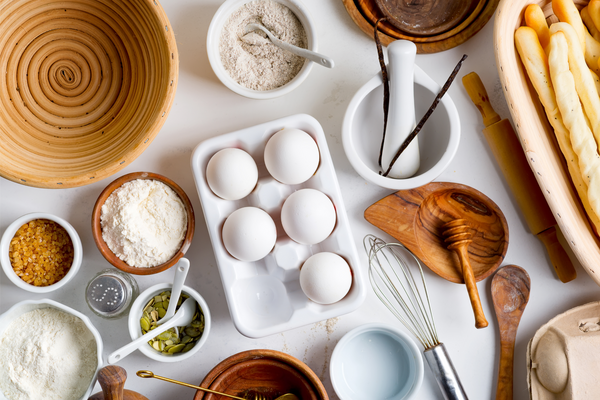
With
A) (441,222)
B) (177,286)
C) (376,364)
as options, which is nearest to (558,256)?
(441,222)

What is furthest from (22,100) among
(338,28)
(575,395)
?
(575,395)

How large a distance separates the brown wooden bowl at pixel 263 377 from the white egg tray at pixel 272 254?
7 centimetres

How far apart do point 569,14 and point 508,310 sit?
2.02ft

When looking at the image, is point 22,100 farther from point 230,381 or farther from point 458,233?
point 458,233

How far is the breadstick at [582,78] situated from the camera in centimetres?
81

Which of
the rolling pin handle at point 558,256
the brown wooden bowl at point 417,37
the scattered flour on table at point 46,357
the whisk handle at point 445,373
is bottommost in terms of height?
the whisk handle at point 445,373

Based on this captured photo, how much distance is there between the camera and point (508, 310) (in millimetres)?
948

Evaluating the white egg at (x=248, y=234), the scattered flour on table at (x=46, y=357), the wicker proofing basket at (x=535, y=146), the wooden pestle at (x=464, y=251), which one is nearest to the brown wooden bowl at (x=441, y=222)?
the wooden pestle at (x=464, y=251)

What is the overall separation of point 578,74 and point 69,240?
1055 mm

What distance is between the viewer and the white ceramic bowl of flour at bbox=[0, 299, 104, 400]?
2.66 ft

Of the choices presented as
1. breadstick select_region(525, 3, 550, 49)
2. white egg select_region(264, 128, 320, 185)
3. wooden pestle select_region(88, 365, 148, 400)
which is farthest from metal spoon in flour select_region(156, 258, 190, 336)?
breadstick select_region(525, 3, 550, 49)

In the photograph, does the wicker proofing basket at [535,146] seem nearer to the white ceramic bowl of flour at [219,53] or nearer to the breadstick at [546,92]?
the breadstick at [546,92]

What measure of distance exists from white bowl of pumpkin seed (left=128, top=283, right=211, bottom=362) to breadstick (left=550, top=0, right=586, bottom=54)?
89 cm

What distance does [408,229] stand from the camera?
92cm
